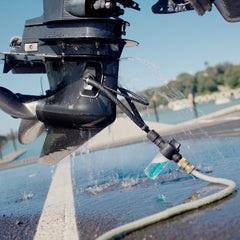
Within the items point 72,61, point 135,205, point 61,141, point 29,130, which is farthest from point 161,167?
point 29,130

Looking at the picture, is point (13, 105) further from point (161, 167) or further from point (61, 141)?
point (161, 167)

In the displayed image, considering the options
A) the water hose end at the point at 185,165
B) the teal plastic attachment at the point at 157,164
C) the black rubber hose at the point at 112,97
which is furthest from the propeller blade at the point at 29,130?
the water hose end at the point at 185,165

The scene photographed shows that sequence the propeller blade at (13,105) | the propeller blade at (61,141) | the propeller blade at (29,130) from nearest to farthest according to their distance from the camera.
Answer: the propeller blade at (13,105), the propeller blade at (61,141), the propeller blade at (29,130)

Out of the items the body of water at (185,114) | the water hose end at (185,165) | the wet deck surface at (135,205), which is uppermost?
the water hose end at (185,165)

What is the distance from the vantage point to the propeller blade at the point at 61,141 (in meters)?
2.85

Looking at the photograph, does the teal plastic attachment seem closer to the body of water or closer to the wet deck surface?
the wet deck surface

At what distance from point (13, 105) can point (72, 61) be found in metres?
0.62

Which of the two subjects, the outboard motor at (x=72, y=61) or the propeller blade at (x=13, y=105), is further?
the propeller blade at (x=13, y=105)

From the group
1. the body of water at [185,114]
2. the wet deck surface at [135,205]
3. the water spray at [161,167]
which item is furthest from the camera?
the body of water at [185,114]

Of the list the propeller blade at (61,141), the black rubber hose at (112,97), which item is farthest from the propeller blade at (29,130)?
the black rubber hose at (112,97)

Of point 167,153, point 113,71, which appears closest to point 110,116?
point 113,71

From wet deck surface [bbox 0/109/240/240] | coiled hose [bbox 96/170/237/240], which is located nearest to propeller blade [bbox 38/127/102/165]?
wet deck surface [bbox 0/109/240/240]

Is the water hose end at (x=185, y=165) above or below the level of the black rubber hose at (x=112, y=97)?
below

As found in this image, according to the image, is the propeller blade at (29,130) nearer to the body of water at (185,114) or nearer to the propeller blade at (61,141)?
the propeller blade at (61,141)
